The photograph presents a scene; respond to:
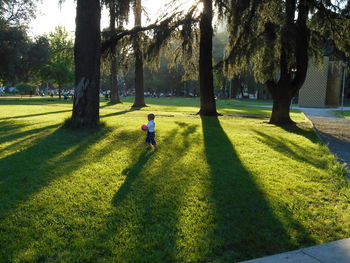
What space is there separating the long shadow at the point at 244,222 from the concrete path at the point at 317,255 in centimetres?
17

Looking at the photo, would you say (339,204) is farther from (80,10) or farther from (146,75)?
(146,75)

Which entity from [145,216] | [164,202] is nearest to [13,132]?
[164,202]

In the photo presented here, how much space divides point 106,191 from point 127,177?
80 cm

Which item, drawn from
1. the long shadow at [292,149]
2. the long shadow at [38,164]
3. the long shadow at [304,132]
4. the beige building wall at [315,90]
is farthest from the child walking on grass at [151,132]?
the beige building wall at [315,90]

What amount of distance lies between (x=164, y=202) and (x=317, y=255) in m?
2.22

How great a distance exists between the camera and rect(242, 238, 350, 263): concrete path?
3072 millimetres

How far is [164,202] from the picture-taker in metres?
4.57

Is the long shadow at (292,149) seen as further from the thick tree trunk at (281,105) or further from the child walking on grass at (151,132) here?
the child walking on grass at (151,132)

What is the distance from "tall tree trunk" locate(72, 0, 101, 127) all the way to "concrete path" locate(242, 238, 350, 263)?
8866mm

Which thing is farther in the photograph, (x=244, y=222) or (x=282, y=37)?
(x=282, y=37)

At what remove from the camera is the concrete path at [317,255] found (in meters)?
3.07

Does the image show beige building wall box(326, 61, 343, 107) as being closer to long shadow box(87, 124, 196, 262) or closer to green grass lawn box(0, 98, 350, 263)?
green grass lawn box(0, 98, 350, 263)

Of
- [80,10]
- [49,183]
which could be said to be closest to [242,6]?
[80,10]

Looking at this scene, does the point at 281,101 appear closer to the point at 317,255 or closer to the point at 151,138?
the point at 151,138
